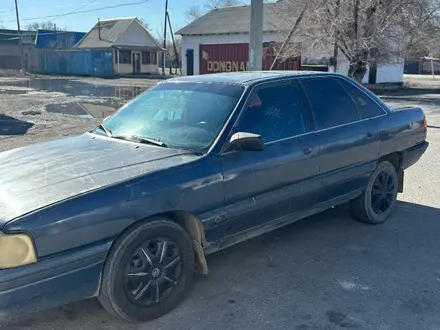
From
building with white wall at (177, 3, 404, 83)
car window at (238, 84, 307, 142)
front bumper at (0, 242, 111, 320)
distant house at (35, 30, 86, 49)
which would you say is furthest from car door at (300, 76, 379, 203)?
distant house at (35, 30, 86, 49)

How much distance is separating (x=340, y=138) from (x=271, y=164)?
1028mm

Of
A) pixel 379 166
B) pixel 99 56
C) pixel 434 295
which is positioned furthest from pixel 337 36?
pixel 99 56

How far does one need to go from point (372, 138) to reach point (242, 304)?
7.85ft

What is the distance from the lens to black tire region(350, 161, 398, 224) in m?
4.88

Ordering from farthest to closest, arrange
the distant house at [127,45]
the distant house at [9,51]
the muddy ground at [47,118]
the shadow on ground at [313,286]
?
the distant house at [9,51], the distant house at [127,45], the muddy ground at [47,118], the shadow on ground at [313,286]

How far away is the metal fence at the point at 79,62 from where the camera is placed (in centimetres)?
4447

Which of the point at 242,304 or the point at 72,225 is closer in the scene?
the point at 72,225

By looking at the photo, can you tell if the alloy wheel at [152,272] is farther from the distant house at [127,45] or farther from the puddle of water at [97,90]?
the distant house at [127,45]

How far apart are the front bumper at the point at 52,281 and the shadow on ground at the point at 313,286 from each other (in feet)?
1.53

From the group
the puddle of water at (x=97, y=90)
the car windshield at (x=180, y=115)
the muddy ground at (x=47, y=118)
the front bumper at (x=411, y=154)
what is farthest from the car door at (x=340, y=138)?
the puddle of water at (x=97, y=90)

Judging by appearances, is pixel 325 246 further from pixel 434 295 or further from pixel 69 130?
pixel 69 130

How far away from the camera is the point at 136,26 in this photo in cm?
4666

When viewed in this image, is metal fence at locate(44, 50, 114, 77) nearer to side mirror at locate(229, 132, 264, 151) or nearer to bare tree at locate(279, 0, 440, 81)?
bare tree at locate(279, 0, 440, 81)

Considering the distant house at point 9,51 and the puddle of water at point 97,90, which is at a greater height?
the distant house at point 9,51
